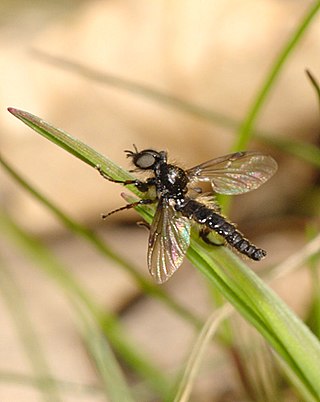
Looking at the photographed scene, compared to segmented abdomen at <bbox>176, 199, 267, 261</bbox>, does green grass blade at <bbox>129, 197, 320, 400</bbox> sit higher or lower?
lower

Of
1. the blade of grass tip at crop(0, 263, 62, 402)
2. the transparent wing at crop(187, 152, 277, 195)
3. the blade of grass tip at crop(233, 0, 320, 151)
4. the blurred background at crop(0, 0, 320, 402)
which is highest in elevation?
the blurred background at crop(0, 0, 320, 402)

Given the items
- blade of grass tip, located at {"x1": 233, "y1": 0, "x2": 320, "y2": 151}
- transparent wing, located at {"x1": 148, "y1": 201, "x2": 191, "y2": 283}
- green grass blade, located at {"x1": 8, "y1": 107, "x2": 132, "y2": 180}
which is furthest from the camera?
blade of grass tip, located at {"x1": 233, "y1": 0, "x2": 320, "y2": 151}

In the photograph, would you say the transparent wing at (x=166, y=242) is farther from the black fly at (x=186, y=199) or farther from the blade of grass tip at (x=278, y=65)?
the blade of grass tip at (x=278, y=65)

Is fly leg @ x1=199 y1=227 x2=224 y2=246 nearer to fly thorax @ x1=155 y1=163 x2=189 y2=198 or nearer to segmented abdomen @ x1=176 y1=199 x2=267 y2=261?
segmented abdomen @ x1=176 y1=199 x2=267 y2=261

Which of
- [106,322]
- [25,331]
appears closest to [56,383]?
[106,322]

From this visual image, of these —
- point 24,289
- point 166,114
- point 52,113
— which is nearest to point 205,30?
point 166,114

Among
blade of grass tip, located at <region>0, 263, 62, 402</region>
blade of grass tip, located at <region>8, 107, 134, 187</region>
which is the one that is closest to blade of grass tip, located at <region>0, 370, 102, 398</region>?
blade of grass tip, located at <region>0, 263, 62, 402</region>

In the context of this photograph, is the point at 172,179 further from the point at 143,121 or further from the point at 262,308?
the point at 143,121
